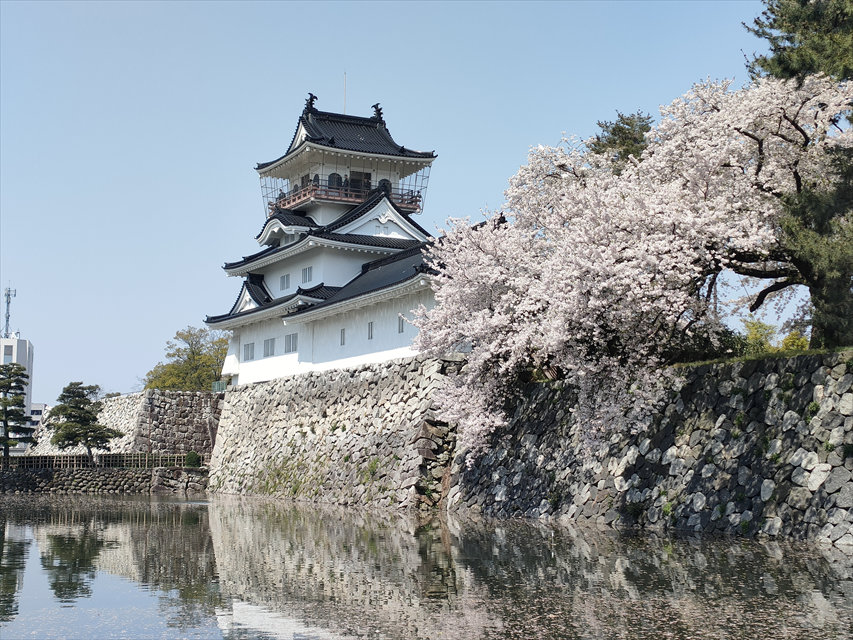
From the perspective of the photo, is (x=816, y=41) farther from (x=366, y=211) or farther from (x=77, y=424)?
(x=77, y=424)

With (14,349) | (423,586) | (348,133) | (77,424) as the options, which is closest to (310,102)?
(348,133)

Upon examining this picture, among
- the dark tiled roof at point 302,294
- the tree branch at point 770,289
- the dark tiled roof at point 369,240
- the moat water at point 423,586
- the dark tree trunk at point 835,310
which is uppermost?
the dark tiled roof at point 369,240

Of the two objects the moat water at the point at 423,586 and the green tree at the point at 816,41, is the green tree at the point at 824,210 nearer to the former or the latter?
the green tree at the point at 816,41

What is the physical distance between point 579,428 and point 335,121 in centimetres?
2622

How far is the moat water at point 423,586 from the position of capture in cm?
791

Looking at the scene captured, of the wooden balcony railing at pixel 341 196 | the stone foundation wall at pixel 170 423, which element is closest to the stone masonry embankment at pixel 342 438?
the stone foundation wall at pixel 170 423

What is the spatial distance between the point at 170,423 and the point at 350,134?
1536cm

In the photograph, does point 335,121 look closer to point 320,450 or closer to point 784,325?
point 320,450

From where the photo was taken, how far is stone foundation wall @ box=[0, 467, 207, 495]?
36.2 meters

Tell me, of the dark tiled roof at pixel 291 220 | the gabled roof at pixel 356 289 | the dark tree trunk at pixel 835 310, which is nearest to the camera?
the dark tree trunk at pixel 835 310

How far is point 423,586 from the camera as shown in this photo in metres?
10.3

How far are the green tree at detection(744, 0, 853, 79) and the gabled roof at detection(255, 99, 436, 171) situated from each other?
2530 centimetres

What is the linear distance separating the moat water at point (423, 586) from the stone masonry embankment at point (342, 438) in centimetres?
630

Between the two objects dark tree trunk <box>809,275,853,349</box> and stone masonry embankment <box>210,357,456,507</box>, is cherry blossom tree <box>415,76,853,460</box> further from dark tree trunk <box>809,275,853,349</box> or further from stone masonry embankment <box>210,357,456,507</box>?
stone masonry embankment <box>210,357,456,507</box>
